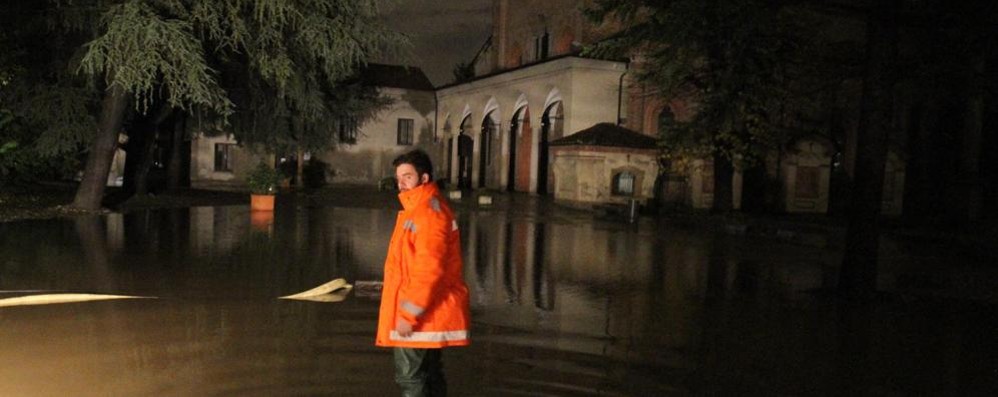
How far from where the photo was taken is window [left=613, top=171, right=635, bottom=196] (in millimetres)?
27375

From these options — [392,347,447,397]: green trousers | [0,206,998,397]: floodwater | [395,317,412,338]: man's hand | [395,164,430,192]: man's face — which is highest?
[395,164,430,192]: man's face

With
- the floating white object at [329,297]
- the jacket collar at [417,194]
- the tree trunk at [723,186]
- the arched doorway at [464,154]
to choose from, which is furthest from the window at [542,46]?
the jacket collar at [417,194]

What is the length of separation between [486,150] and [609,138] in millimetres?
15845

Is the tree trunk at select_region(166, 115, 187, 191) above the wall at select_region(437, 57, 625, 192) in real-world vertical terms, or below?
below

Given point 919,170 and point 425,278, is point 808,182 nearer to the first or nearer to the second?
point 919,170

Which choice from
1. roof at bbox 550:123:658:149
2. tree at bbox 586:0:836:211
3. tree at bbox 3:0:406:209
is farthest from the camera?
roof at bbox 550:123:658:149

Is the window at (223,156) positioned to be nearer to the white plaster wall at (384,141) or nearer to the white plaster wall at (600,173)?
the white plaster wall at (384,141)

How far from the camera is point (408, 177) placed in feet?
14.1

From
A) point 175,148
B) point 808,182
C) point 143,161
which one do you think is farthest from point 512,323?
point 808,182

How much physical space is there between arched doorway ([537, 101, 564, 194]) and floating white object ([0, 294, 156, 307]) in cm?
2732


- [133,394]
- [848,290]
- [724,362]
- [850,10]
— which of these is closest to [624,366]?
[724,362]

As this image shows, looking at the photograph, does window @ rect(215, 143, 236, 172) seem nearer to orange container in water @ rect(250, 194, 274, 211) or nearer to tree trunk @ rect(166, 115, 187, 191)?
tree trunk @ rect(166, 115, 187, 191)

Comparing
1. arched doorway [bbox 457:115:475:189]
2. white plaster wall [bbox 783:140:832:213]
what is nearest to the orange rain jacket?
white plaster wall [bbox 783:140:832:213]

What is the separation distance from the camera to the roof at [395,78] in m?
46.6
